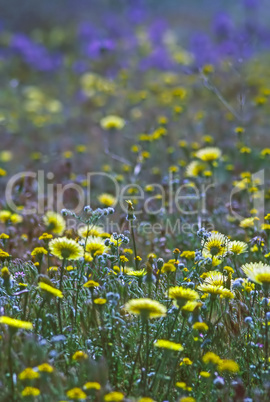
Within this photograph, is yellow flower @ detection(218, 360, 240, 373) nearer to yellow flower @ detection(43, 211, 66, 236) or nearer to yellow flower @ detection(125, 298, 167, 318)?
yellow flower @ detection(125, 298, 167, 318)

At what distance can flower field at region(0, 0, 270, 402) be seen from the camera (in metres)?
1.76

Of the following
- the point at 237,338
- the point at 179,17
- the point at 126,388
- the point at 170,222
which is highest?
the point at 179,17

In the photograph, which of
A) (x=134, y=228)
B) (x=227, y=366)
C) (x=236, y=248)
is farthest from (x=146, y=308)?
(x=134, y=228)

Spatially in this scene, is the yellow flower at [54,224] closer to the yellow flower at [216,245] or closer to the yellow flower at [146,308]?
the yellow flower at [216,245]

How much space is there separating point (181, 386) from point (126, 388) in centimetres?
29

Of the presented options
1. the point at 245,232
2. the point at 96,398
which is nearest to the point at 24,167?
the point at 245,232

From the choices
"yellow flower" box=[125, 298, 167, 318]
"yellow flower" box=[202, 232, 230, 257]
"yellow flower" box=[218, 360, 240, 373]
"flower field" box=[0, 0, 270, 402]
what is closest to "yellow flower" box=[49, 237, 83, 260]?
"flower field" box=[0, 0, 270, 402]

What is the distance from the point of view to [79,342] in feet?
6.64

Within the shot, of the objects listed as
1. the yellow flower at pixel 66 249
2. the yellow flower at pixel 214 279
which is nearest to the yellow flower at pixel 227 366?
the yellow flower at pixel 214 279

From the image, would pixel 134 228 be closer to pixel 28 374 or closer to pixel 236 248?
pixel 236 248

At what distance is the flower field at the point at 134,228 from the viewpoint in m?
1.76

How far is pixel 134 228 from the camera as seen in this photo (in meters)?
3.61

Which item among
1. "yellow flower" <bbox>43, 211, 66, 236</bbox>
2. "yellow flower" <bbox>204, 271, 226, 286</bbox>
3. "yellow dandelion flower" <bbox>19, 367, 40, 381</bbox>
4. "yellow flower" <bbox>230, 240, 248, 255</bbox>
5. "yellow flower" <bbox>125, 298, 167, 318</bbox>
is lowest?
"yellow dandelion flower" <bbox>19, 367, 40, 381</bbox>

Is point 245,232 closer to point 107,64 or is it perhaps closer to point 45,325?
point 45,325
